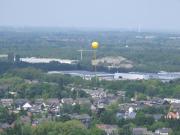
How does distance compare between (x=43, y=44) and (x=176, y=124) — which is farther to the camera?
(x=43, y=44)

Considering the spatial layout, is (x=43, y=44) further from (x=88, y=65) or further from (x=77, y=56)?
(x=88, y=65)

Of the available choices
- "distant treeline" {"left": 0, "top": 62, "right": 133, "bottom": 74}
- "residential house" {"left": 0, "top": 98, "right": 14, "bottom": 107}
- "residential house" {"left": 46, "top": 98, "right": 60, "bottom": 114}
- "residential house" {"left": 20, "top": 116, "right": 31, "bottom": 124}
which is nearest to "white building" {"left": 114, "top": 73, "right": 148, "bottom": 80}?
"distant treeline" {"left": 0, "top": 62, "right": 133, "bottom": 74}

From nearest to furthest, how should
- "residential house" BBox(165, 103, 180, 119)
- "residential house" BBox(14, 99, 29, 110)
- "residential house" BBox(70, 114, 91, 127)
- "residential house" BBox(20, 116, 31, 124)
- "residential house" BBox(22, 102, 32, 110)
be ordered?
1. "residential house" BBox(70, 114, 91, 127)
2. "residential house" BBox(20, 116, 31, 124)
3. "residential house" BBox(165, 103, 180, 119)
4. "residential house" BBox(22, 102, 32, 110)
5. "residential house" BBox(14, 99, 29, 110)

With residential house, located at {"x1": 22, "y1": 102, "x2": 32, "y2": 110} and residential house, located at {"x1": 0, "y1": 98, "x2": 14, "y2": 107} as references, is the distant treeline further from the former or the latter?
residential house, located at {"x1": 22, "y1": 102, "x2": 32, "y2": 110}

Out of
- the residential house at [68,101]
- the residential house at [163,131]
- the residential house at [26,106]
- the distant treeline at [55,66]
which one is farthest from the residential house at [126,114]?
the distant treeline at [55,66]

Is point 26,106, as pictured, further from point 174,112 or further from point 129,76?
point 129,76

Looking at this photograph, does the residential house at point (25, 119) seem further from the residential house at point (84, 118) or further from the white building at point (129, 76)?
the white building at point (129, 76)

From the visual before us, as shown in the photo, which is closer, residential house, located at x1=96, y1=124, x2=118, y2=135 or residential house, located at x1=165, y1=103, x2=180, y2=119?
residential house, located at x1=96, y1=124, x2=118, y2=135

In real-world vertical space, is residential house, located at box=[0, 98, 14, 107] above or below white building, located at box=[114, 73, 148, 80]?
above

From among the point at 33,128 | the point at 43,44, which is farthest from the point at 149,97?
the point at 43,44

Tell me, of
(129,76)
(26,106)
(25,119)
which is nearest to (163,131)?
(25,119)

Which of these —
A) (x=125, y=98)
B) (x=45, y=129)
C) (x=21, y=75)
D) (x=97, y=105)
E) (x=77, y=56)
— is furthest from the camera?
(x=77, y=56)
